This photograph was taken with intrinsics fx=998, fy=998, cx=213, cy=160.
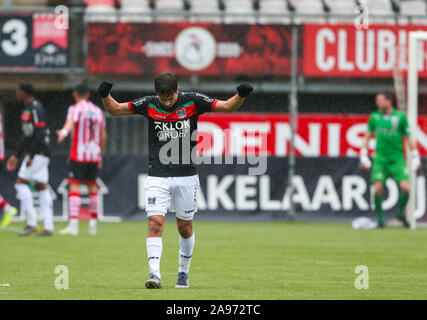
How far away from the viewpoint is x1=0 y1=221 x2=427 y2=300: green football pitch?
26.1ft

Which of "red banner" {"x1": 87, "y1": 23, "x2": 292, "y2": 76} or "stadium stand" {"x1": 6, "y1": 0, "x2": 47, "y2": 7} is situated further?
"stadium stand" {"x1": 6, "y1": 0, "x2": 47, "y2": 7}

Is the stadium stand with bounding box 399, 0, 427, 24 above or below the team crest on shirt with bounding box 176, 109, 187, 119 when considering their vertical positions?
above

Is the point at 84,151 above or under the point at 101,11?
under

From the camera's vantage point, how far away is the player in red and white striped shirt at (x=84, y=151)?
15.1m

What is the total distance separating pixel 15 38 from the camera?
63.4 feet

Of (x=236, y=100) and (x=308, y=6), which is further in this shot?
(x=308, y=6)

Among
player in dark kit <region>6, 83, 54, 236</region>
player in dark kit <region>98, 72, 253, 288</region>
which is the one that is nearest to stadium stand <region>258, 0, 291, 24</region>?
player in dark kit <region>6, 83, 54, 236</region>

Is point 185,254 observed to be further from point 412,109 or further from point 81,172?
point 412,109

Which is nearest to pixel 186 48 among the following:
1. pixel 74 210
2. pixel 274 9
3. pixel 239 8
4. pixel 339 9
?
pixel 239 8

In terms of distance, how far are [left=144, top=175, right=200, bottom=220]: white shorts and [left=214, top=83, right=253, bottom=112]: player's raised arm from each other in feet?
2.14

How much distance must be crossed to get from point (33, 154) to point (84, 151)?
935 mm

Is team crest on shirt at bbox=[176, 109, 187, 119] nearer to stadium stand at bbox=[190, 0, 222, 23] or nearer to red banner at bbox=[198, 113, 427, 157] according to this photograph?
red banner at bbox=[198, 113, 427, 157]
